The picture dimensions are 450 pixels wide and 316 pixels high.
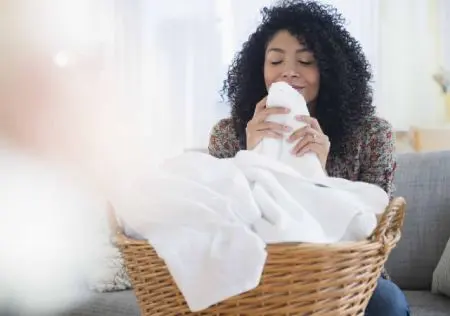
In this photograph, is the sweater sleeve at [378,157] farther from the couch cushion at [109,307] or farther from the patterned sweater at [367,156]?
the couch cushion at [109,307]

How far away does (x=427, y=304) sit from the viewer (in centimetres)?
141

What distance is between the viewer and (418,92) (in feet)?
7.23

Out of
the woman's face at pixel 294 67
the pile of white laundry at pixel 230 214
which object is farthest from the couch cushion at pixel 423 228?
the pile of white laundry at pixel 230 214

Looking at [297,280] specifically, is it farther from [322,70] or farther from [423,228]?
[423,228]

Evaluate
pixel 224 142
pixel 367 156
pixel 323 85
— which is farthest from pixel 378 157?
pixel 224 142

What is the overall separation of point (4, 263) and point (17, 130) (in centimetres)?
31

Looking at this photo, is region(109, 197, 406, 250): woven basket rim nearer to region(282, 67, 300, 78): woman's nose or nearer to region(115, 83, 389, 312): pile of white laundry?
region(115, 83, 389, 312): pile of white laundry

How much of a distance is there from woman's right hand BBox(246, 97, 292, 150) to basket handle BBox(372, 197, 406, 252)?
21 centimetres

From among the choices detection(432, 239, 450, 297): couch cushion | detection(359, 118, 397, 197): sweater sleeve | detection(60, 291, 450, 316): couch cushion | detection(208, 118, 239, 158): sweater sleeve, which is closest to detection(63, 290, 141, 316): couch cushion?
detection(60, 291, 450, 316): couch cushion

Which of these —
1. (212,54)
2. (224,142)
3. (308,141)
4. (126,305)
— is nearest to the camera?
(308,141)

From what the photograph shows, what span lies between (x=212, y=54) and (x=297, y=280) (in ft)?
5.37

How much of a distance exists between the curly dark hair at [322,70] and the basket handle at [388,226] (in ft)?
1.39

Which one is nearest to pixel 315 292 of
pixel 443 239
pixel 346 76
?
pixel 346 76

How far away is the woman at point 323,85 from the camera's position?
124cm
